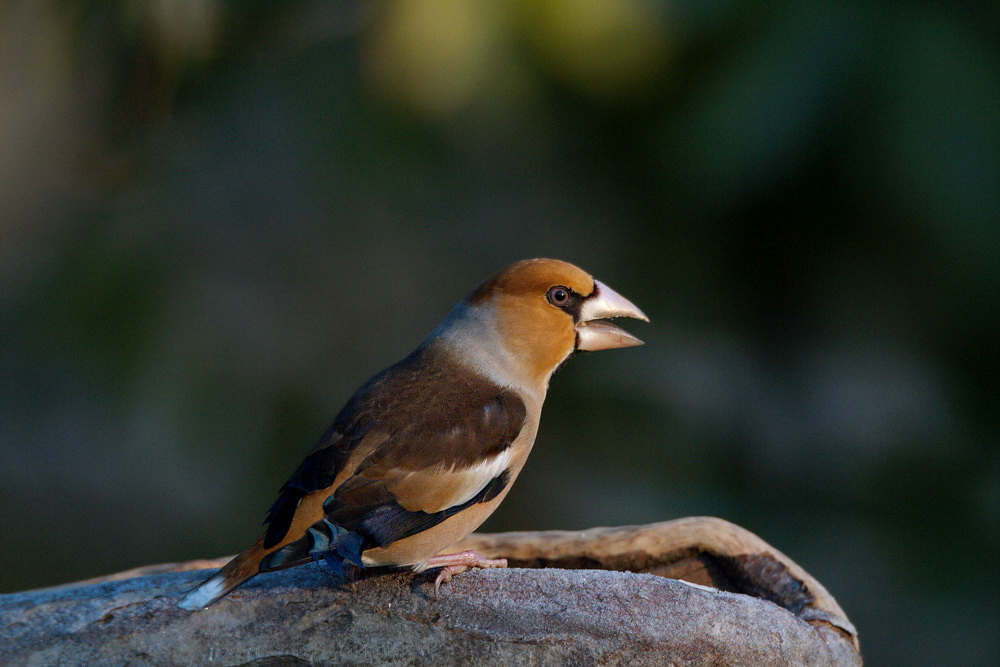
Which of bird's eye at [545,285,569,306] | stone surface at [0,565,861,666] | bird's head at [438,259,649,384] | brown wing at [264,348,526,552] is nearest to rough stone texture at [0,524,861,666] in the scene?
stone surface at [0,565,861,666]

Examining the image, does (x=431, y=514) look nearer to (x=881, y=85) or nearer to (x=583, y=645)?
(x=583, y=645)

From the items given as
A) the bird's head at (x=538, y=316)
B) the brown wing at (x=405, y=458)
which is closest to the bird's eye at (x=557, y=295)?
the bird's head at (x=538, y=316)

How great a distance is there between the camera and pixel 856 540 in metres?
6.60

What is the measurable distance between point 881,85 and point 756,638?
191 inches

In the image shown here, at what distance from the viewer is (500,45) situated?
618 cm

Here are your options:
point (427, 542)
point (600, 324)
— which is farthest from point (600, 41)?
point (427, 542)

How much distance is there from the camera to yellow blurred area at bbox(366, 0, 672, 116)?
19.0 ft

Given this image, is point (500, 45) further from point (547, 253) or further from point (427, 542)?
point (427, 542)

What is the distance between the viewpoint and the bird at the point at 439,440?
6.85 feet

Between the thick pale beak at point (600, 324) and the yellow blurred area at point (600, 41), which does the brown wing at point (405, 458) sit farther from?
the yellow blurred area at point (600, 41)

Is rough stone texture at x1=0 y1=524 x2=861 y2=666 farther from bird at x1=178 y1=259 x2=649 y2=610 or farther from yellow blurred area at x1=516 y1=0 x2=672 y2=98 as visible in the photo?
yellow blurred area at x1=516 y1=0 x2=672 y2=98

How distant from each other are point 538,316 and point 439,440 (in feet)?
1.51

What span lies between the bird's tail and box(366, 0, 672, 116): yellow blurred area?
4267mm

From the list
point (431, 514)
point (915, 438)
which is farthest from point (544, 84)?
point (431, 514)
